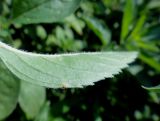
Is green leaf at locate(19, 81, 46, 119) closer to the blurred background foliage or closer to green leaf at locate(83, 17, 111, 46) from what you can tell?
the blurred background foliage

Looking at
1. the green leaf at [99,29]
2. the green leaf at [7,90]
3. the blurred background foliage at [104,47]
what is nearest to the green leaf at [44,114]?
the blurred background foliage at [104,47]

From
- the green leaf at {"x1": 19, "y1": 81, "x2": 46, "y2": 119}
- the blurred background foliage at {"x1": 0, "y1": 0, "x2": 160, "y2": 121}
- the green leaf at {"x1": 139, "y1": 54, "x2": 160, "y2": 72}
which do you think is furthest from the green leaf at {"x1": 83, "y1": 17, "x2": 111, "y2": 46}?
the green leaf at {"x1": 19, "y1": 81, "x2": 46, "y2": 119}

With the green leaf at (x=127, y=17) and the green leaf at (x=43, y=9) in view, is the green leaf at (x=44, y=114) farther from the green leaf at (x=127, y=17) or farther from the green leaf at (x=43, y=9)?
the green leaf at (x=127, y=17)

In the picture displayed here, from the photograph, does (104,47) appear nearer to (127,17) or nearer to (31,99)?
(127,17)

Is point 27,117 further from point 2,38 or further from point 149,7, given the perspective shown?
point 149,7

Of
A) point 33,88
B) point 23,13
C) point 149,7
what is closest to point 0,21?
point 23,13
